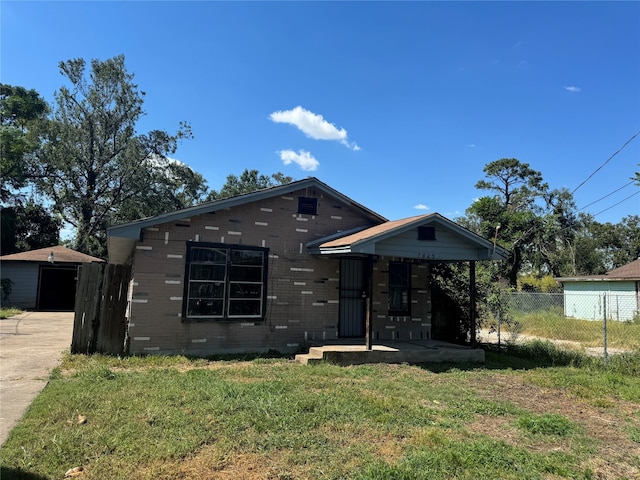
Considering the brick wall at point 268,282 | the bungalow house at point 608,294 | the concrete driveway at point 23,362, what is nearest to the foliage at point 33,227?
the concrete driveway at point 23,362

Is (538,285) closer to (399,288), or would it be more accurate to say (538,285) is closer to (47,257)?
(399,288)

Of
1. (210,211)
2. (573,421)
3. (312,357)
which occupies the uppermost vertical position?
(210,211)

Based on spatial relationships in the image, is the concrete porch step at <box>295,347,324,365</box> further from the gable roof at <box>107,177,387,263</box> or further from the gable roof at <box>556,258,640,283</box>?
the gable roof at <box>556,258,640,283</box>

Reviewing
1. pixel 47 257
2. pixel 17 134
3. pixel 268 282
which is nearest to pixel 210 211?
pixel 268 282

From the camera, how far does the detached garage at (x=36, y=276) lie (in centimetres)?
2244

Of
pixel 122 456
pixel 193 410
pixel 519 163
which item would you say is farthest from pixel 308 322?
pixel 519 163

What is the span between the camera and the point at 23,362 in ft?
26.6

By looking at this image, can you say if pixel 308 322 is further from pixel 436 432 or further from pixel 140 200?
pixel 140 200

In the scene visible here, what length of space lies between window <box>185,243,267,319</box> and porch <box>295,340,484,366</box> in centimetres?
185

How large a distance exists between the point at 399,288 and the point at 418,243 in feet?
7.46

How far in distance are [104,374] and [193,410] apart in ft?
8.63

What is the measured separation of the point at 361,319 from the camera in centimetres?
1122

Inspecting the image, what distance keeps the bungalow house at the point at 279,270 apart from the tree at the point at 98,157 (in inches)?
920

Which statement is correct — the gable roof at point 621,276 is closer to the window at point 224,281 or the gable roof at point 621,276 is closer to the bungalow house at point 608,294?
the bungalow house at point 608,294
